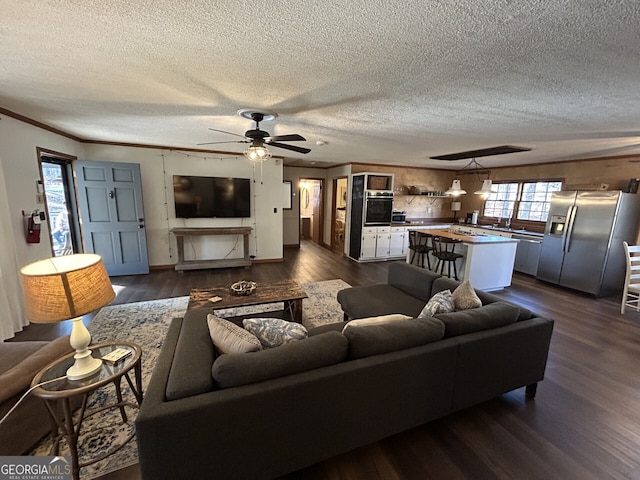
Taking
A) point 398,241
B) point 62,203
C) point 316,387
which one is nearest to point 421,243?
point 398,241

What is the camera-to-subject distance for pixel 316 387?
1374 mm

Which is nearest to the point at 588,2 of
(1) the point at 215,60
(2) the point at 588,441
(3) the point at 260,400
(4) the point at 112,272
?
(1) the point at 215,60

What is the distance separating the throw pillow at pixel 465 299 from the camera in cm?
218

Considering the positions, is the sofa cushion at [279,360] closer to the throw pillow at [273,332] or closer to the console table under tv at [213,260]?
the throw pillow at [273,332]

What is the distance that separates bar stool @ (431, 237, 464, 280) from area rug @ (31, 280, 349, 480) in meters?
1.74

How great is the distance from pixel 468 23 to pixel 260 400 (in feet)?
6.65

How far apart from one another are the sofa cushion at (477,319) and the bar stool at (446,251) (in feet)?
8.16

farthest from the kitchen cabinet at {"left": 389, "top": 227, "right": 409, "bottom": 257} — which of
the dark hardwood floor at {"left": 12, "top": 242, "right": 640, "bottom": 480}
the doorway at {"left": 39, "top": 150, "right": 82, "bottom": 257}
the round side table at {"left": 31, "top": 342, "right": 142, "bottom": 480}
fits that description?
the doorway at {"left": 39, "top": 150, "right": 82, "bottom": 257}

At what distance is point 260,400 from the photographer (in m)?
1.27

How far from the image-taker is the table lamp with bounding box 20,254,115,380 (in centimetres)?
131

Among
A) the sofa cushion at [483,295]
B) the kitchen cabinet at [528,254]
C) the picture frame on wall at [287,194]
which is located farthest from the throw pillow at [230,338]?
the kitchen cabinet at [528,254]

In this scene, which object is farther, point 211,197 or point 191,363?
point 211,197

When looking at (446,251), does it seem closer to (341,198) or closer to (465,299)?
(465,299)

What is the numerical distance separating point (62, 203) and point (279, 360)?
16.4ft
